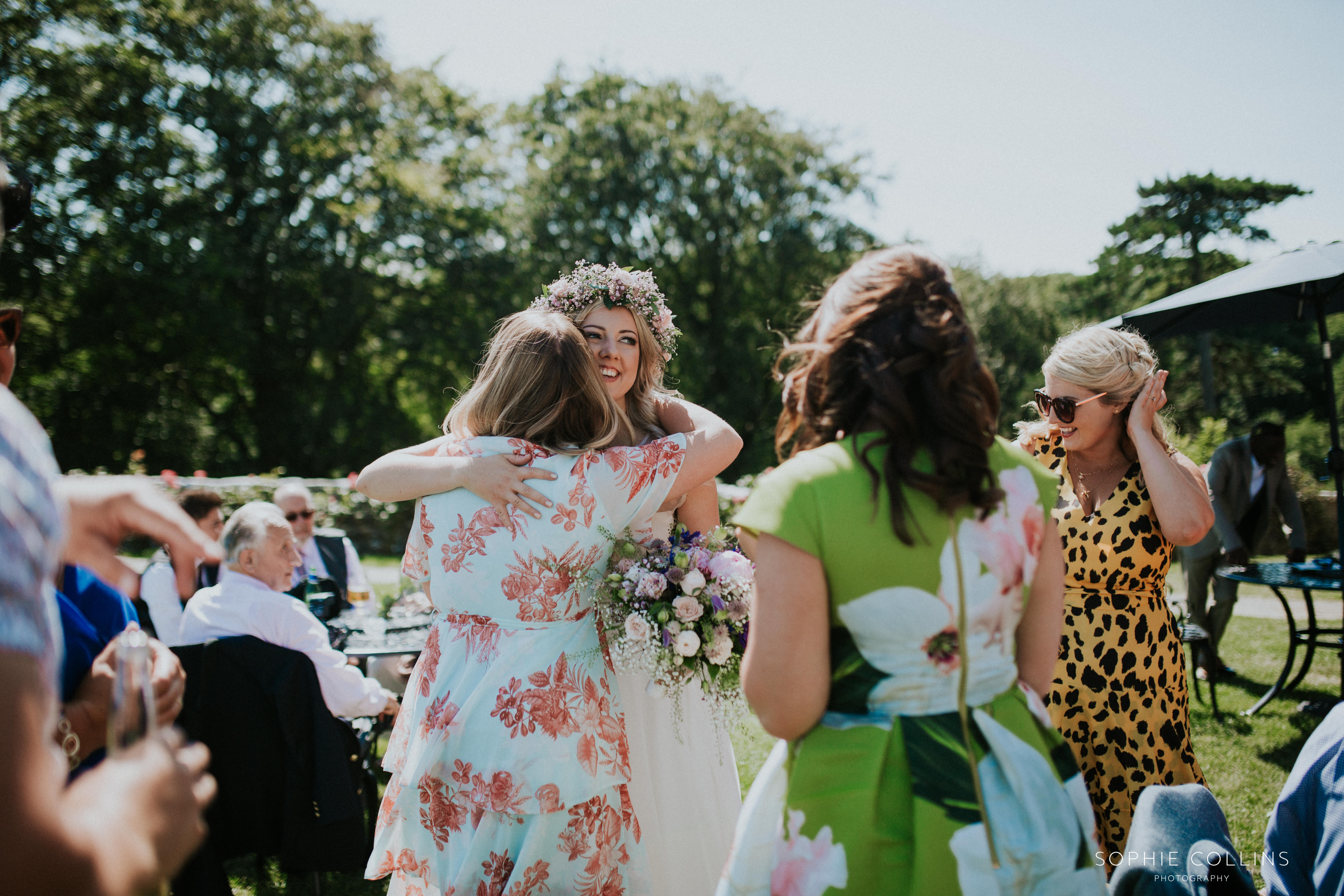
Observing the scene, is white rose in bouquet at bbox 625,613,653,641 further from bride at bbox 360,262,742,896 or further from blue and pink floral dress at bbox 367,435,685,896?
bride at bbox 360,262,742,896

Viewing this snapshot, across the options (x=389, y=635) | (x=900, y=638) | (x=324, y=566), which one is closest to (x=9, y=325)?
(x=900, y=638)

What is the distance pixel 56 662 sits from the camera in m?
0.92

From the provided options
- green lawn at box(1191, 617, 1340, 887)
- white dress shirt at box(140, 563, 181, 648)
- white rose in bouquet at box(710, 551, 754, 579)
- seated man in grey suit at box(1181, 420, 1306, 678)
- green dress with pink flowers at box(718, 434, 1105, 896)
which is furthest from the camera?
seated man in grey suit at box(1181, 420, 1306, 678)

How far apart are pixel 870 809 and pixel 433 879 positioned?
1.60 m

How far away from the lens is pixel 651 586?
7.66ft

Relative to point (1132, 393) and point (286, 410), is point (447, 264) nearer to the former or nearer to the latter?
point (286, 410)

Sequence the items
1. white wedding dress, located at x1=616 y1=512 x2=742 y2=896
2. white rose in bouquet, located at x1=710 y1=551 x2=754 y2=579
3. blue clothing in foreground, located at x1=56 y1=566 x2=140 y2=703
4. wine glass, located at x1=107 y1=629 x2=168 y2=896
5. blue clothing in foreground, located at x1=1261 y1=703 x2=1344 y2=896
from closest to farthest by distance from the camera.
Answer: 1. wine glass, located at x1=107 y1=629 x2=168 y2=896
2. blue clothing in foreground, located at x1=56 y1=566 x2=140 y2=703
3. blue clothing in foreground, located at x1=1261 y1=703 x2=1344 y2=896
4. white rose in bouquet, located at x1=710 y1=551 x2=754 y2=579
5. white wedding dress, located at x1=616 y1=512 x2=742 y2=896

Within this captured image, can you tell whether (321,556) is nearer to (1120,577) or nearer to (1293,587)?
(1120,577)

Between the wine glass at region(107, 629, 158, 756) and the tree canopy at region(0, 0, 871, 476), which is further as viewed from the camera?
the tree canopy at region(0, 0, 871, 476)

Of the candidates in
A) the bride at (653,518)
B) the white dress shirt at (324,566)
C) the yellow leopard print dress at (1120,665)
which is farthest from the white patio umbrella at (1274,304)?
the white dress shirt at (324,566)

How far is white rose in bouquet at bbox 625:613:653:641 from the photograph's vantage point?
2.33 meters

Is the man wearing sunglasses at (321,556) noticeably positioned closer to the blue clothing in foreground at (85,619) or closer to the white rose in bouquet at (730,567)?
the blue clothing in foreground at (85,619)

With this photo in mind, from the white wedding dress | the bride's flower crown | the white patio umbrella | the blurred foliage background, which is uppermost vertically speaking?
the blurred foliage background

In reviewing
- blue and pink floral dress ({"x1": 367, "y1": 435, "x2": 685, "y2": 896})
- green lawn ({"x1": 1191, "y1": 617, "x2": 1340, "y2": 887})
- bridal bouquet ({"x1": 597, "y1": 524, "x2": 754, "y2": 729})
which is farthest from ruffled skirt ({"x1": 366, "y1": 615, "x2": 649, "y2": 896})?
green lawn ({"x1": 1191, "y1": 617, "x2": 1340, "y2": 887})
